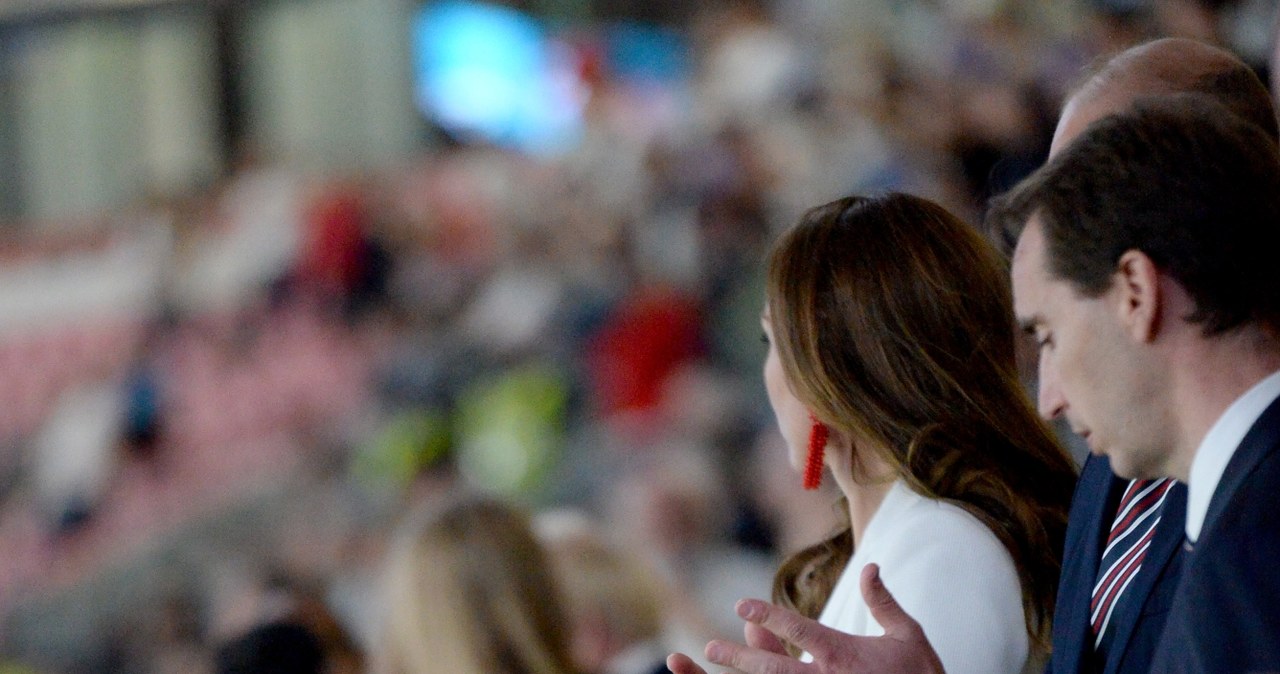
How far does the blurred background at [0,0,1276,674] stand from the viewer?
4.96 meters

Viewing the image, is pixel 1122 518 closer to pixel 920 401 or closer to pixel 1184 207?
pixel 920 401

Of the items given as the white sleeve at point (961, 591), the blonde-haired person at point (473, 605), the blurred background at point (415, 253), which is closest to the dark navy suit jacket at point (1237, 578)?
the white sleeve at point (961, 591)

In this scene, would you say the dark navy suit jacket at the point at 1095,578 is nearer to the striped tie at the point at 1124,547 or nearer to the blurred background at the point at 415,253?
the striped tie at the point at 1124,547

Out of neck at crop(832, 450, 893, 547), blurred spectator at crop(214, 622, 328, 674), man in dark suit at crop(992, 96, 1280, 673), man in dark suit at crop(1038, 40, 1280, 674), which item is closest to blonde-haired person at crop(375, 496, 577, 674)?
blurred spectator at crop(214, 622, 328, 674)

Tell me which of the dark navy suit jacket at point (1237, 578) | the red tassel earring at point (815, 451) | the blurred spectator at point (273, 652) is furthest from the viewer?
the blurred spectator at point (273, 652)

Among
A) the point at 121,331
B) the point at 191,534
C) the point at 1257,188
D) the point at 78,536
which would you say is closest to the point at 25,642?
the point at 78,536

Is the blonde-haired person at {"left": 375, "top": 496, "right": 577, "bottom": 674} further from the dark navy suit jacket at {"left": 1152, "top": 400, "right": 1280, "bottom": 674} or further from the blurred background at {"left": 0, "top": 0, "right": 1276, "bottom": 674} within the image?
the dark navy suit jacket at {"left": 1152, "top": 400, "right": 1280, "bottom": 674}

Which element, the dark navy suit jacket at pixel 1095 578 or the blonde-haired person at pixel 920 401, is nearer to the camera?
the dark navy suit jacket at pixel 1095 578

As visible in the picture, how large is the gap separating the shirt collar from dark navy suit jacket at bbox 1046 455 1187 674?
4.2 inches

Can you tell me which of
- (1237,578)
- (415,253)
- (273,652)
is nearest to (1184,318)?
(1237,578)

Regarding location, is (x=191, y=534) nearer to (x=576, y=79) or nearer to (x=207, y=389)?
(x=207, y=389)

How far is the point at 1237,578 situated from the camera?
2.83 ft

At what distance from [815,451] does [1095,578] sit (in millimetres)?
335

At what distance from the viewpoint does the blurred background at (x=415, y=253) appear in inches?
195
